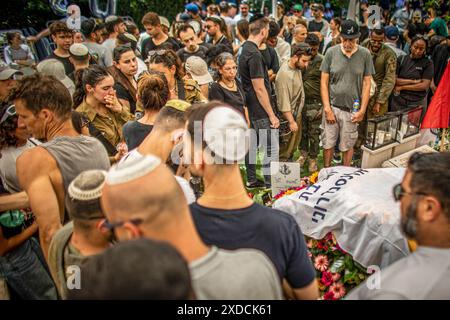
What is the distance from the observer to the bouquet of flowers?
2584mm

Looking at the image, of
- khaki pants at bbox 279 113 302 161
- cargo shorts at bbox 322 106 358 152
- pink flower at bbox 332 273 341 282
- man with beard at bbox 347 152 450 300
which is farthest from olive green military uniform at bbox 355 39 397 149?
man with beard at bbox 347 152 450 300

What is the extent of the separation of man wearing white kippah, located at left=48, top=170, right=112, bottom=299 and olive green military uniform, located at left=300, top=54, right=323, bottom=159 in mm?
3973

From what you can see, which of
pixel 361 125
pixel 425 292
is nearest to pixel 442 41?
pixel 361 125

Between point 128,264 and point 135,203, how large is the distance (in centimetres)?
29

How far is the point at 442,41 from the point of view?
21.8 ft

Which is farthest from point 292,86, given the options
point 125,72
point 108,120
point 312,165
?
point 108,120

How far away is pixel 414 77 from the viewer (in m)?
5.43

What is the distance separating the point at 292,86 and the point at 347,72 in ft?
2.15

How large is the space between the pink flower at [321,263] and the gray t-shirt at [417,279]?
3.68 ft

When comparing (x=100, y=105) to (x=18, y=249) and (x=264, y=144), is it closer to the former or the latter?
(x=18, y=249)

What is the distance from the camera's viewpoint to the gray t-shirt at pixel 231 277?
1.29 meters

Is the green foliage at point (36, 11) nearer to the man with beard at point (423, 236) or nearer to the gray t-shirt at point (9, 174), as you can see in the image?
the gray t-shirt at point (9, 174)

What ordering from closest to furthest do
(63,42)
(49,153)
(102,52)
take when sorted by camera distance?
(49,153), (63,42), (102,52)
